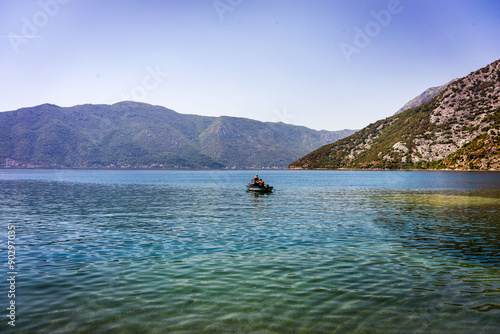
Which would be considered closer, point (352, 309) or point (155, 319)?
point (155, 319)

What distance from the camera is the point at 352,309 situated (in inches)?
511

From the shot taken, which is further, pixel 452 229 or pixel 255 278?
pixel 452 229

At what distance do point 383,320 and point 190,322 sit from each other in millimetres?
6809

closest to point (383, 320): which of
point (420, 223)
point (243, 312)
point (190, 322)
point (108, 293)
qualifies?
point (243, 312)

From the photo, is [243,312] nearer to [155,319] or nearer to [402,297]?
[155,319]

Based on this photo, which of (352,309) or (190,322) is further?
(352,309)

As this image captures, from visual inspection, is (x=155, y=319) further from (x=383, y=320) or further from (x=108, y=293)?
(x=383, y=320)

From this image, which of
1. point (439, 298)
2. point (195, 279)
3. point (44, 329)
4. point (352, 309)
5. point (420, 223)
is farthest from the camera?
point (420, 223)

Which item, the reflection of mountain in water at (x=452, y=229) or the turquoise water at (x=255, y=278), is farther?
the reflection of mountain in water at (x=452, y=229)

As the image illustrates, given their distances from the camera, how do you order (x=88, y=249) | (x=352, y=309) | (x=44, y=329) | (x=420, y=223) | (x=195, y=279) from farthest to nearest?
1. (x=420, y=223)
2. (x=88, y=249)
3. (x=195, y=279)
4. (x=352, y=309)
5. (x=44, y=329)

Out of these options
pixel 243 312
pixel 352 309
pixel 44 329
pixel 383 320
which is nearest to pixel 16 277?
pixel 44 329

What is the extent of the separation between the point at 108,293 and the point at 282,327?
309 inches

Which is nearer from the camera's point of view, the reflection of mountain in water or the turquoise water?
the turquoise water

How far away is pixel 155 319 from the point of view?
12070mm
